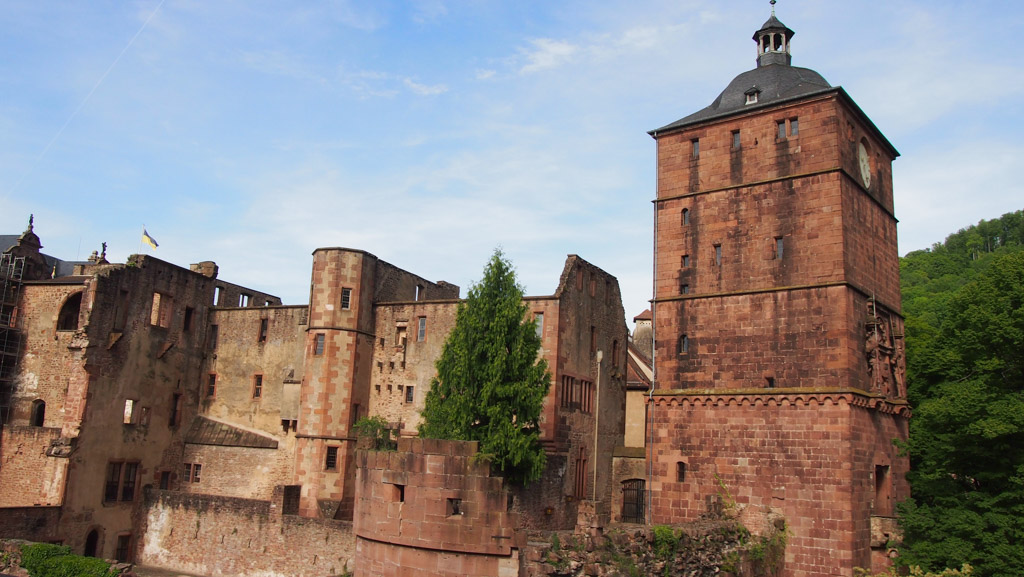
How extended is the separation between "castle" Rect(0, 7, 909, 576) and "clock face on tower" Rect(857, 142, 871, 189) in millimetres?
185

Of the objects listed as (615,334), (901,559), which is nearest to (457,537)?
(901,559)

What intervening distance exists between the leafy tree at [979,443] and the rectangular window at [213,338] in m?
29.9

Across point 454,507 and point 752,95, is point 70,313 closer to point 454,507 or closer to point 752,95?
point 454,507

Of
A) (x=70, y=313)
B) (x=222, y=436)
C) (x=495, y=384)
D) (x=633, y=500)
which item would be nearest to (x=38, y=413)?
(x=70, y=313)

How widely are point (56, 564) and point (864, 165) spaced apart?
30.1 m

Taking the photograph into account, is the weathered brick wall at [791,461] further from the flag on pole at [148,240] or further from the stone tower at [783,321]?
the flag on pole at [148,240]

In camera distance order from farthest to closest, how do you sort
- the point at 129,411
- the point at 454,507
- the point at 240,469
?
the point at 240,469 → the point at 129,411 → the point at 454,507

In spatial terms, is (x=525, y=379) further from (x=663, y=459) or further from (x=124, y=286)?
(x=124, y=286)

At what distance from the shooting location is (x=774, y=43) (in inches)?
1292

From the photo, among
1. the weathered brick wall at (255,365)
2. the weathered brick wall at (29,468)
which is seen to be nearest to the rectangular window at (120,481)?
the weathered brick wall at (29,468)

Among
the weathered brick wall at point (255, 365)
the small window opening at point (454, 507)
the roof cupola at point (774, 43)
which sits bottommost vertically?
the small window opening at point (454, 507)

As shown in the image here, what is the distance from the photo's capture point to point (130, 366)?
3606cm

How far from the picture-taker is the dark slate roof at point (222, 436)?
36.8 metres

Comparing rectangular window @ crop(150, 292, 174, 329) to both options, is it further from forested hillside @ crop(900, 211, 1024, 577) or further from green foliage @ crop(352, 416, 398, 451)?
forested hillside @ crop(900, 211, 1024, 577)
